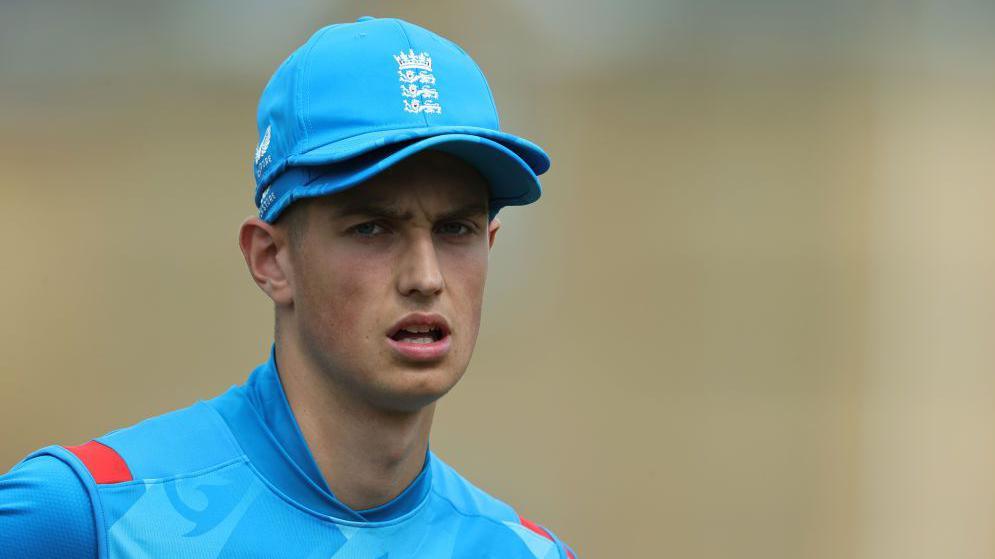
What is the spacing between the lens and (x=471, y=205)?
2.05m

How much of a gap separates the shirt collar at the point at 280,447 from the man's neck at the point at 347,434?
0.06 ft

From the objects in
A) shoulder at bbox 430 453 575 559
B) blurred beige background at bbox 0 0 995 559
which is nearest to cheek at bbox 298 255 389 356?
shoulder at bbox 430 453 575 559

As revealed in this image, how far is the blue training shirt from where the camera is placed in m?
1.78

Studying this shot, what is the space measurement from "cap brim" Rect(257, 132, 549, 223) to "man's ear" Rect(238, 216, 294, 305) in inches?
1.3

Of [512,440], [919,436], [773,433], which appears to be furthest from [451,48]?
[919,436]

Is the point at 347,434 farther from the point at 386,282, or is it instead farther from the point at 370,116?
the point at 370,116

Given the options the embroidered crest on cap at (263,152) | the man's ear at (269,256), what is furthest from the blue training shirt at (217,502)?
the embroidered crest on cap at (263,152)

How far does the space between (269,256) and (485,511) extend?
0.73 metres

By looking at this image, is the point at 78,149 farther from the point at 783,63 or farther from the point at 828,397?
the point at 828,397

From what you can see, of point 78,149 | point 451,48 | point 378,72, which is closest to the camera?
point 378,72

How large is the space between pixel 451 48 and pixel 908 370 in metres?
3.06

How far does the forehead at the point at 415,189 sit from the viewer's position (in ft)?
6.37

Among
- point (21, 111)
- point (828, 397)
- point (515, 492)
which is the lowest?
point (515, 492)

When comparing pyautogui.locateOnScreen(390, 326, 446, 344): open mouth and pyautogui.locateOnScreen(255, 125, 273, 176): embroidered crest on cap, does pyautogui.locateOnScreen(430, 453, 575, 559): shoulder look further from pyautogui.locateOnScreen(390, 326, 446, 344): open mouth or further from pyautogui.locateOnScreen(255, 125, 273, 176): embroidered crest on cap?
pyautogui.locateOnScreen(255, 125, 273, 176): embroidered crest on cap
